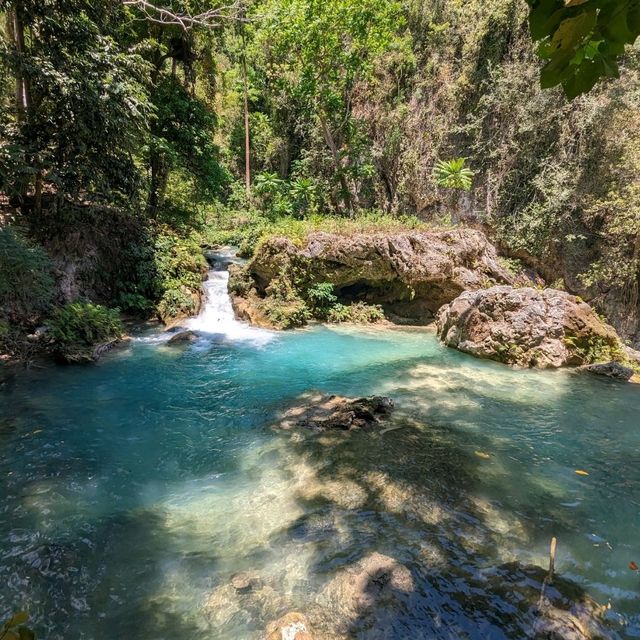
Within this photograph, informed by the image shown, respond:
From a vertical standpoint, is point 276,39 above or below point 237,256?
above

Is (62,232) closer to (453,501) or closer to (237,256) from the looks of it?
(237,256)

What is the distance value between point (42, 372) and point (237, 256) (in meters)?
10.7

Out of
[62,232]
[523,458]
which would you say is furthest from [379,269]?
[62,232]

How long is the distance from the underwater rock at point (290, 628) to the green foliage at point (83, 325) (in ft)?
26.7

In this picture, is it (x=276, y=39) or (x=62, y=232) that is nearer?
(x=62, y=232)

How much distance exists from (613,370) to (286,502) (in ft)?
26.6

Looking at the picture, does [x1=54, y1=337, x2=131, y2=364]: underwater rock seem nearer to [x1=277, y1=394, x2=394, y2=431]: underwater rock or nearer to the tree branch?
[x1=277, y1=394, x2=394, y2=431]: underwater rock

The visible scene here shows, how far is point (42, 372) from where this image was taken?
27.1 ft

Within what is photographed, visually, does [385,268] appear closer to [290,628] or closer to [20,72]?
[20,72]

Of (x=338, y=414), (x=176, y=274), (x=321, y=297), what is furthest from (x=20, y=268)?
(x=321, y=297)

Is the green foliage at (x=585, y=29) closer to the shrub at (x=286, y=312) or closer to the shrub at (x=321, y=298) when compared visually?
the shrub at (x=286, y=312)

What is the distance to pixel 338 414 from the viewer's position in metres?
6.37

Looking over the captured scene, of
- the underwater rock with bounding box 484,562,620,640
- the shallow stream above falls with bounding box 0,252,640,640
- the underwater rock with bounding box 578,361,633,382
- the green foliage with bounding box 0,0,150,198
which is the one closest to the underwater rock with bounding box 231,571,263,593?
the shallow stream above falls with bounding box 0,252,640,640

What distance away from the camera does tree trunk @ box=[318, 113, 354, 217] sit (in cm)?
1770
